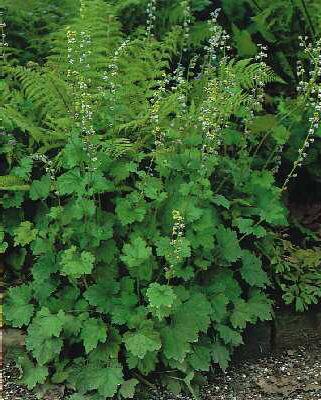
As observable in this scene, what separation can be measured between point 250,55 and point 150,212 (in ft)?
4.69

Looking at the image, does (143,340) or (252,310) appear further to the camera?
(252,310)

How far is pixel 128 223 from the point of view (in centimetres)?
372

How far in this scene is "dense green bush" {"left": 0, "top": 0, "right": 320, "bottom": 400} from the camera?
3580 millimetres

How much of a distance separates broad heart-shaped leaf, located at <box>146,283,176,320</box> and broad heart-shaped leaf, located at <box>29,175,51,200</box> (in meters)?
0.75

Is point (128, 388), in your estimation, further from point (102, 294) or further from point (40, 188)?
point (40, 188)

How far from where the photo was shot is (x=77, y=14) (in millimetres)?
4719

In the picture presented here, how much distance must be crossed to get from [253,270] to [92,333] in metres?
0.91

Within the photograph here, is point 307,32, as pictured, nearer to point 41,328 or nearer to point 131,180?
point 131,180

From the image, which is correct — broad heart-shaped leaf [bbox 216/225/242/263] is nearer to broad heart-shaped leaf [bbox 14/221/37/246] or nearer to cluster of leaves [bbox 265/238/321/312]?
cluster of leaves [bbox 265/238/321/312]

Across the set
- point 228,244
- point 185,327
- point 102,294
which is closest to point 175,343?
point 185,327

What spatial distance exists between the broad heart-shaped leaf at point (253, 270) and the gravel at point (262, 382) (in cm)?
45

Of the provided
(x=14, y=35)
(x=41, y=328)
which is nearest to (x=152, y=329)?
(x=41, y=328)

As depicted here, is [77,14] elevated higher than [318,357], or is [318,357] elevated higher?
[77,14]

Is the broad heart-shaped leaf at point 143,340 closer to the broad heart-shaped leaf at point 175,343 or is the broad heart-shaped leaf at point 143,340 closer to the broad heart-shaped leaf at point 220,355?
the broad heart-shaped leaf at point 175,343
